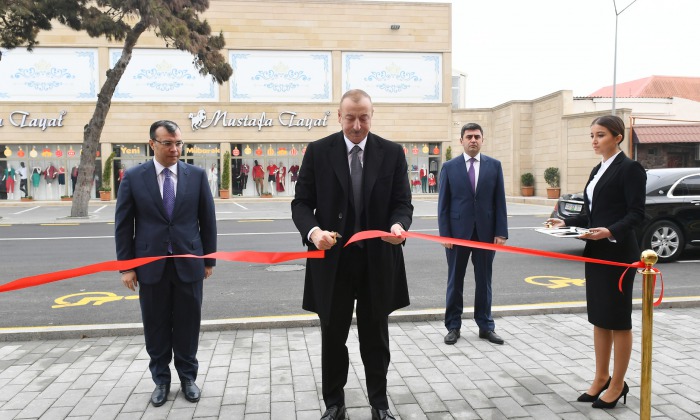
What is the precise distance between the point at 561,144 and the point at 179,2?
1926cm

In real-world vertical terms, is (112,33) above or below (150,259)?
above

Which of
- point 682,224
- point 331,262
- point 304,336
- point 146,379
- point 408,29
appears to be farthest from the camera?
point 408,29

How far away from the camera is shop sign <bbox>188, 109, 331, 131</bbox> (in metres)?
30.2

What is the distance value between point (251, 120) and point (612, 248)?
93.2ft

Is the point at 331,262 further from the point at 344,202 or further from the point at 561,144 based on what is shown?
the point at 561,144

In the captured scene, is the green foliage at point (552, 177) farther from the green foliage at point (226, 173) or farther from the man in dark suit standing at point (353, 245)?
the man in dark suit standing at point (353, 245)

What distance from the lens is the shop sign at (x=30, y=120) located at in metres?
29.0

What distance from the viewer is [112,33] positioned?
19.0 meters

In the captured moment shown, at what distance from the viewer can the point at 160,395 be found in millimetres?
3863

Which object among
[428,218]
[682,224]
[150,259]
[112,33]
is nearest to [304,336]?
[150,259]

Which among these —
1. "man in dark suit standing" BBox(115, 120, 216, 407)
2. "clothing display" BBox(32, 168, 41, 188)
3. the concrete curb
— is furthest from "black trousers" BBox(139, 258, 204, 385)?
"clothing display" BBox(32, 168, 41, 188)

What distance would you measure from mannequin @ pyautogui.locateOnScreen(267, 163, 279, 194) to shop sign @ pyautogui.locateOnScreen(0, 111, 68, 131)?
11.2m

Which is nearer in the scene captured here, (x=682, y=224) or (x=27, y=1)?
(x=682, y=224)

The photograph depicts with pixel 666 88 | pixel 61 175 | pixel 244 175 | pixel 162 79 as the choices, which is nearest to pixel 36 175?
pixel 61 175
